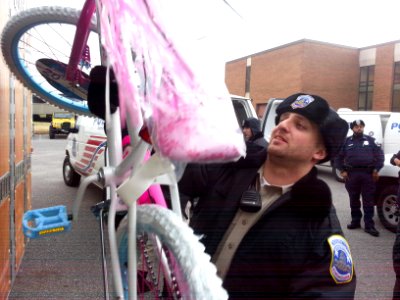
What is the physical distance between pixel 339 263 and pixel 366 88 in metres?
16.4

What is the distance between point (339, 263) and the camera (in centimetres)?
82

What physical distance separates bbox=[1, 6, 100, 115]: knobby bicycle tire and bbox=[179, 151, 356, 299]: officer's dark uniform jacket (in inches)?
24.1

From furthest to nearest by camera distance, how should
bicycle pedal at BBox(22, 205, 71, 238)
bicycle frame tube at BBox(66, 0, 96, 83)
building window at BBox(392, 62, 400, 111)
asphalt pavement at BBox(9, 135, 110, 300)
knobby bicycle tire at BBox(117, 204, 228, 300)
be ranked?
building window at BBox(392, 62, 400, 111), asphalt pavement at BBox(9, 135, 110, 300), bicycle frame tube at BBox(66, 0, 96, 83), bicycle pedal at BBox(22, 205, 71, 238), knobby bicycle tire at BBox(117, 204, 228, 300)

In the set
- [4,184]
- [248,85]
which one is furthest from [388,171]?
[248,85]

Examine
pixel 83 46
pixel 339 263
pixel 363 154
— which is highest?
pixel 83 46

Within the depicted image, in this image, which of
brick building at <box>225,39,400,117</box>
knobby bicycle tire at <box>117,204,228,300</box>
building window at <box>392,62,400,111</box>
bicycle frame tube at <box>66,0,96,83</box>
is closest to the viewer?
knobby bicycle tire at <box>117,204,228,300</box>

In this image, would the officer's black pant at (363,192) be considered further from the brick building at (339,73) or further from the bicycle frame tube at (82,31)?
the brick building at (339,73)

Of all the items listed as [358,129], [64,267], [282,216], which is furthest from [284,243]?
[358,129]

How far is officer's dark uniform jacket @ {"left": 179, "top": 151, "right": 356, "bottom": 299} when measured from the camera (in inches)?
32.6

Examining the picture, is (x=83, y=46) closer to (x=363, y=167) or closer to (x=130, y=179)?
(x=130, y=179)

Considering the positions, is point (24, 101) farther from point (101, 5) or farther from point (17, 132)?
point (101, 5)

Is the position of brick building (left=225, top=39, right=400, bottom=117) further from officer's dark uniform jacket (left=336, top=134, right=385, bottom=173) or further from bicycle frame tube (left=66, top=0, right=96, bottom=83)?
bicycle frame tube (left=66, top=0, right=96, bottom=83)

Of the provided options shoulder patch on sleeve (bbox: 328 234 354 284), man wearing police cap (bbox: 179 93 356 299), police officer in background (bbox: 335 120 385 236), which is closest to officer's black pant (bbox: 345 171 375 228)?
police officer in background (bbox: 335 120 385 236)

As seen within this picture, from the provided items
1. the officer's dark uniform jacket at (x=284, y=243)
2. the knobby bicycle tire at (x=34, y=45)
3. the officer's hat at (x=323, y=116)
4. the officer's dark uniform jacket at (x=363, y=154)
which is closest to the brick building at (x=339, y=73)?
the officer's dark uniform jacket at (x=363, y=154)
